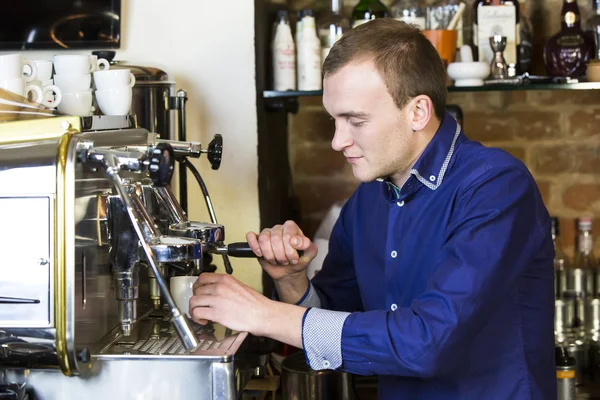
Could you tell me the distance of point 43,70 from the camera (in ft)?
5.16

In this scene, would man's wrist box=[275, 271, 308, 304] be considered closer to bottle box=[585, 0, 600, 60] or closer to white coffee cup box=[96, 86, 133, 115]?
white coffee cup box=[96, 86, 133, 115]

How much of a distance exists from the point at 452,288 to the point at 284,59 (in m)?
0.99

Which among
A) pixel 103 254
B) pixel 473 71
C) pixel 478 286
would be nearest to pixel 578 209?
pixel 473 71

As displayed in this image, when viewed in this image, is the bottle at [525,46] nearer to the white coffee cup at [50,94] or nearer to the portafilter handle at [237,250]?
the portafilter handle at [237,250]

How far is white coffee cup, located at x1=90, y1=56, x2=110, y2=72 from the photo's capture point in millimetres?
1645

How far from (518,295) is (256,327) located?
42cm

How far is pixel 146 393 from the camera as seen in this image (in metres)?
1.24

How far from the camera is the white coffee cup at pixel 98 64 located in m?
1.64

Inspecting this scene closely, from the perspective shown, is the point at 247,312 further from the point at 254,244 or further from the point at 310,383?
the point at 310,383

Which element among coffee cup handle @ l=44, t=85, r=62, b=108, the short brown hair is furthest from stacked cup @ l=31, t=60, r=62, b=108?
the short brown hair

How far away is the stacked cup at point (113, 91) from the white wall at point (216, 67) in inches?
16.2

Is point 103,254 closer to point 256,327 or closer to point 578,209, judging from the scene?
point 256,327

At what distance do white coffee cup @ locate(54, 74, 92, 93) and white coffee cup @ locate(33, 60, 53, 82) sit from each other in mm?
22

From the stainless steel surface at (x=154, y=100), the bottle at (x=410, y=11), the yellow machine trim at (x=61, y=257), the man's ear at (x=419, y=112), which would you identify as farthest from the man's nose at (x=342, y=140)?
the bottle at (x=410, y=11)
